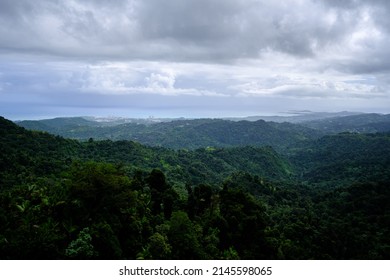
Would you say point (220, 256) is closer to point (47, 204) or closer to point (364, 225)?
point (47, 204)

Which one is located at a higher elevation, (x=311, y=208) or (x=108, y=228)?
(x=108, y=228)

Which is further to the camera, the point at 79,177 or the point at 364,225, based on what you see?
the point at 364,225

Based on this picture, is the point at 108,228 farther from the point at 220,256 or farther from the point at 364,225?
the point at 364,225

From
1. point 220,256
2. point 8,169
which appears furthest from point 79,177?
point 8,169

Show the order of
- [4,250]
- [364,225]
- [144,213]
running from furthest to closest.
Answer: [364,225], [144,213], [4,250]

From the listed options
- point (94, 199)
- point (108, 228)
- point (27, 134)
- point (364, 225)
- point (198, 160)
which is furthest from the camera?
point (198, 160)

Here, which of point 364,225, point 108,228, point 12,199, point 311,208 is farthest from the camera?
point 311,208

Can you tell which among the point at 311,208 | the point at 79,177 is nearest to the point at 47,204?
the point at 79,177

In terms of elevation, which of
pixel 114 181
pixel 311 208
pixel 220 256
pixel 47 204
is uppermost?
pixel 114 181

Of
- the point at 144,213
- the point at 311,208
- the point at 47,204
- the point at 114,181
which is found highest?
the point at 114,181
